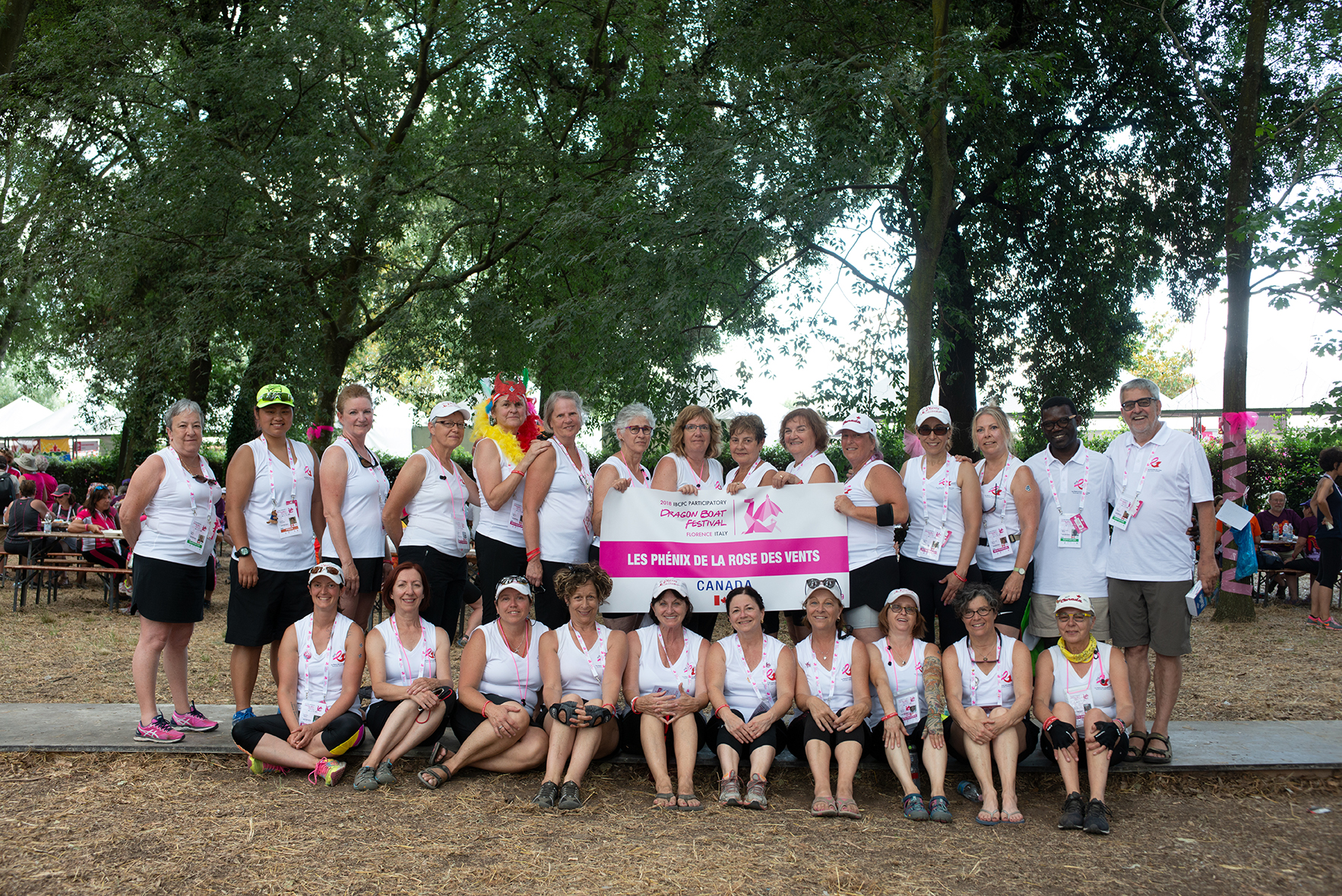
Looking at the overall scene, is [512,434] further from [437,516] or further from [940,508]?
[940,508]

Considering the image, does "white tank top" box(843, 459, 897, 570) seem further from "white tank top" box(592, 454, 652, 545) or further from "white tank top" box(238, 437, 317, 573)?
"white tank top" box(238, 437, 317, 573)

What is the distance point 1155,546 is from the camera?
507 cm

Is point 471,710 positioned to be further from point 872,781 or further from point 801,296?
point 801,296

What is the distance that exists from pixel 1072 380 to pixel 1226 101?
4.20 m

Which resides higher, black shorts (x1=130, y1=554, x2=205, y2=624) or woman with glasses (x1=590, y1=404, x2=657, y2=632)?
woman with glasses (x1=590, y1=404, x2=657, y2=632)

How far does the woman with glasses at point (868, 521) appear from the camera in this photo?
17.3 ft

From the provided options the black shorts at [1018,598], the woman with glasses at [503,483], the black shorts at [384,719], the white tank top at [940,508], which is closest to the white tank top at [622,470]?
the woman with glasses at [503,483]

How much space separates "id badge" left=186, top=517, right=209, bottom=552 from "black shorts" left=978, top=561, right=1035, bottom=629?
169 inches

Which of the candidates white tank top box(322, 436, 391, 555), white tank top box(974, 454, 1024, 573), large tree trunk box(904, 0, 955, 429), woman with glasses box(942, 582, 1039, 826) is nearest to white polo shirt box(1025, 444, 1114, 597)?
white tank top box(974, 454, 1024, 573)

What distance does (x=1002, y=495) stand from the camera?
5238 millimetres

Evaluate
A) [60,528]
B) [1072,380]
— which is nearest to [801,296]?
[1072,380]

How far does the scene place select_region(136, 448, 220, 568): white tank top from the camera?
5.13 meters

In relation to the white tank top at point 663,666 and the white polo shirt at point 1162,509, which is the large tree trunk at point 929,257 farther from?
the white tank top at point 663,666

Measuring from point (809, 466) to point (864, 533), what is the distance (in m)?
0.52
